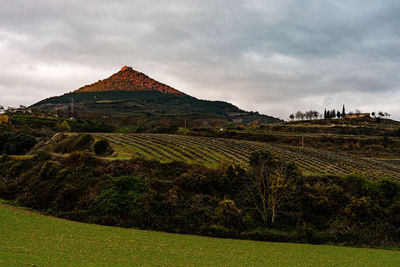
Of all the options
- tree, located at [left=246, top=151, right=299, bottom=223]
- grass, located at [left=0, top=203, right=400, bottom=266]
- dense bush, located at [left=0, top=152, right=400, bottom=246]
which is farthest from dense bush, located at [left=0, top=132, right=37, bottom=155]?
tree, located at [left=246, top=151, right=299, bottom=223]

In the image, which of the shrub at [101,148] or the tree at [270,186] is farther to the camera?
the shrub at [101,148]

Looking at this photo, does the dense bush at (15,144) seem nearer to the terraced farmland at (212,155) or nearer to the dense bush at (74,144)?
the dense bush at (74,144)

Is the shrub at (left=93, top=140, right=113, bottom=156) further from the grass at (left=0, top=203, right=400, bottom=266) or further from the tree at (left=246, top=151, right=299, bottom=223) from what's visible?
the tree at (left=246, top=151, right=299, bottom=223)

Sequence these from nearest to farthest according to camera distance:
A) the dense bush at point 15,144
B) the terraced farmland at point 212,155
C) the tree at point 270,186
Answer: the tree at point 270,186 < the terraced farmland at point 212,155 < the dense bush at point 15,144

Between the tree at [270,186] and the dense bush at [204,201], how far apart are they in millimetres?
485

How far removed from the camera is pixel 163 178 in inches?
1281

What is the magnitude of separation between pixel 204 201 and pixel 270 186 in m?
6.57

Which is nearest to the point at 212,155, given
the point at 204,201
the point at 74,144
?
the point at 74,144

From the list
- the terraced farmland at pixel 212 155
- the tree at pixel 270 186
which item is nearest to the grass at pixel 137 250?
the tree at pixel 270 186

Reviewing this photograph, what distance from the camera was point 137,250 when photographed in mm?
15664

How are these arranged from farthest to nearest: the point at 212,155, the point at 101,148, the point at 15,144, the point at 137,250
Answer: the point at 212,155 → the point at 15,144 → the point at 101,148 → the point at 137,250

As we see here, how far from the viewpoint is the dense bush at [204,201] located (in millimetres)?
23672

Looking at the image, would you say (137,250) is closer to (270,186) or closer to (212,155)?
(270,186)

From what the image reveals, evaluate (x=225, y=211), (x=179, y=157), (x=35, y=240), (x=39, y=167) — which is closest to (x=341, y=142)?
(x=179, y=157)
